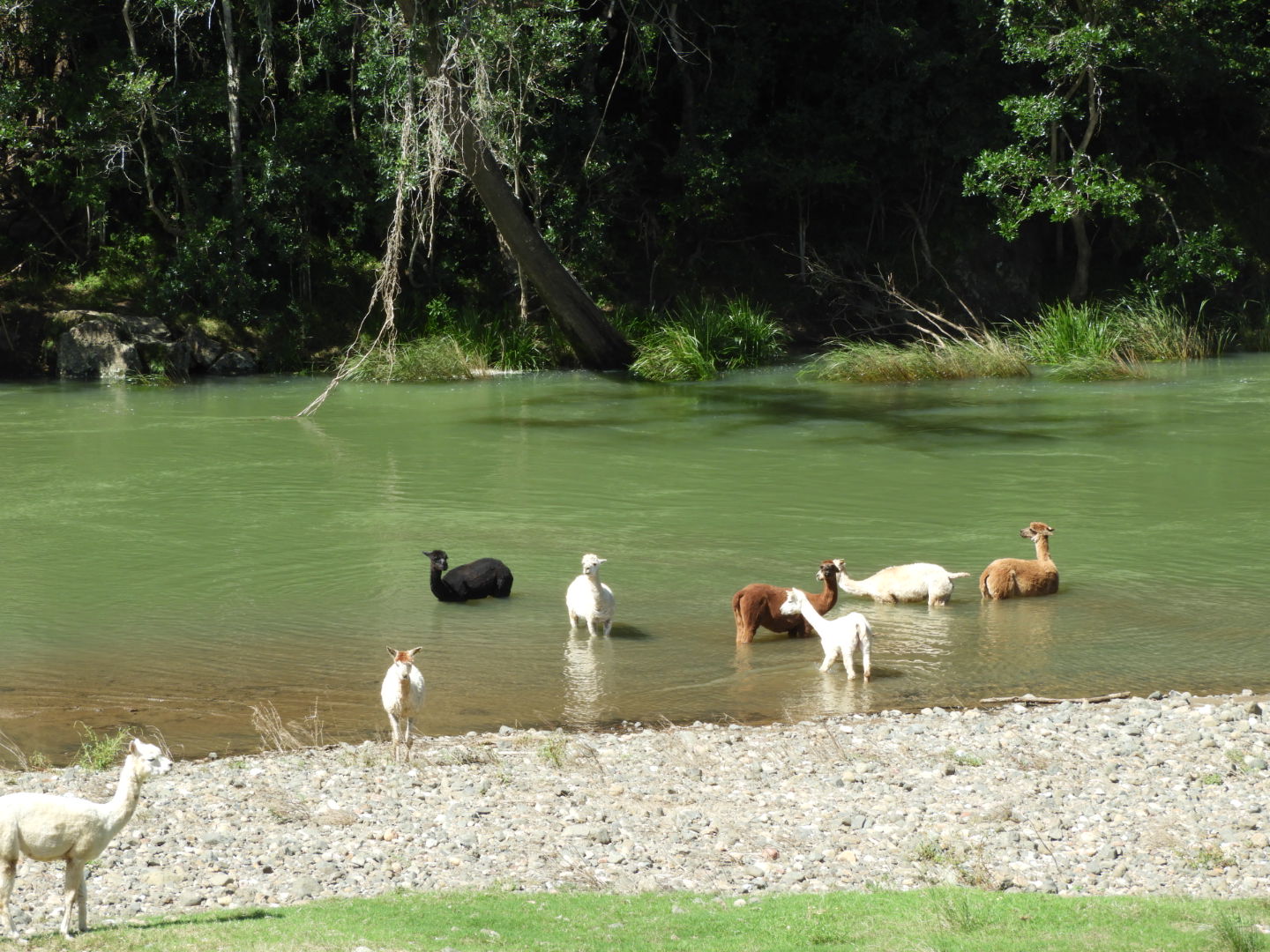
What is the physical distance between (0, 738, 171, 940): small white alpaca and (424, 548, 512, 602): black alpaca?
6306 millimetres

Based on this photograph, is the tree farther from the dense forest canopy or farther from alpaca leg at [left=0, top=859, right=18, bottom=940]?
alpaca leg at [left=0, top=859, right=18, bottom=940]

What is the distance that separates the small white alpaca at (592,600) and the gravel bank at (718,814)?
2097 mm

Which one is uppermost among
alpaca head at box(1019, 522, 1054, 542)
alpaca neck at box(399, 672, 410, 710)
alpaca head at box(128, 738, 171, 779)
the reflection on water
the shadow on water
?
the shadow on water

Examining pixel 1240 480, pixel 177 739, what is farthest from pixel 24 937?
pixel 1240 480

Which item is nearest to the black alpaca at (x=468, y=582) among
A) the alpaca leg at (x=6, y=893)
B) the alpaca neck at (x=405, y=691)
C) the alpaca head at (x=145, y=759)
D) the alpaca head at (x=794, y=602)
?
the alpaca head at (x=794, y=602)

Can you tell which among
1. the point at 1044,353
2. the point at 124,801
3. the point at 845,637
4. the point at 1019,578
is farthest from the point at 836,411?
the point at 124,801

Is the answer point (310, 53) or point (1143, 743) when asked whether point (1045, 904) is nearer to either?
point (1143, 743)

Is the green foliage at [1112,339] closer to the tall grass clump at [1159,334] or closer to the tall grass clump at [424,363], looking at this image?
the tall grass clump at [1159,334]

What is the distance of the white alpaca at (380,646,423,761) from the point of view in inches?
301

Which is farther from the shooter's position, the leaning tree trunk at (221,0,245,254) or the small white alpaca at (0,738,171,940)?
the leaning tree trunk at (221,0,245,254)

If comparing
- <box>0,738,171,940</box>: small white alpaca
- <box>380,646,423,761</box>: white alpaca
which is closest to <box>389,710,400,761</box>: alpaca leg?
<box>380,646,423,761</box>: white alpaca

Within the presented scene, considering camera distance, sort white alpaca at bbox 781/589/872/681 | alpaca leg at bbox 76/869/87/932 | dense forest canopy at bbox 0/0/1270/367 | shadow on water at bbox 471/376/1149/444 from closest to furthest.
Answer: alpaca leg at bbox 76/869/87/932, white alpaca at bbox 781/589/872/681, shadow on water at bbox 471/376/1149/444, dense forest canopy at bbox 0/0/1270/367

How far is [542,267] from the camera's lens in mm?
27453

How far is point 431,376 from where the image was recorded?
28.3 meters
